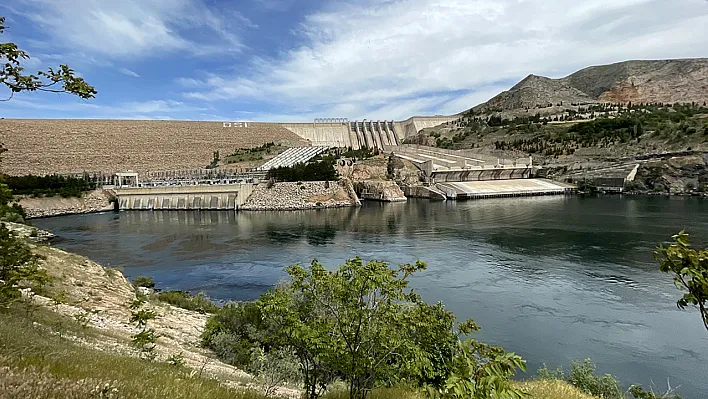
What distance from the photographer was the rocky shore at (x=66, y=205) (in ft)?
120

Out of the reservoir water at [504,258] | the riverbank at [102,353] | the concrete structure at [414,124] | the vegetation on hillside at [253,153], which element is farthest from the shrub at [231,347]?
the concrete structure at [414,124]

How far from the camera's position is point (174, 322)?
10195 millimetres

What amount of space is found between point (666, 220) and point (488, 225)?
11.1 metres

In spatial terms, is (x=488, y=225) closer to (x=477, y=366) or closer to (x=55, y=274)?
(x=55, y=274)

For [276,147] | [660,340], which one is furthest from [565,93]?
[660,340]

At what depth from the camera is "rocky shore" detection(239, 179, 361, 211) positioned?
39750 mm

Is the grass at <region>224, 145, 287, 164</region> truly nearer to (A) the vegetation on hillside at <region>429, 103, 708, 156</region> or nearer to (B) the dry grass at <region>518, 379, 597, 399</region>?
(A) the vegetation on hillside at <region>429, 103, 708, 156</region>

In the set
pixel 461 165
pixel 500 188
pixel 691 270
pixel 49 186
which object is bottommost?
pixel 49 186

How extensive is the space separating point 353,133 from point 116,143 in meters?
36.8

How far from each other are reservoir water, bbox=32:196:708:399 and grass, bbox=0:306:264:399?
8.01 meters

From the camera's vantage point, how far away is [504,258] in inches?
766

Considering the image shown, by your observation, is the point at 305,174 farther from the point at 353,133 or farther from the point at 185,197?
the point at 353,133

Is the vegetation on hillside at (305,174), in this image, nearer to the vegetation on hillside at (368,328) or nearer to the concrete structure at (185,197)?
the concrete structure at (185,197)

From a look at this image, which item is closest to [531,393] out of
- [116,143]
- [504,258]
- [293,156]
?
[504,258]
